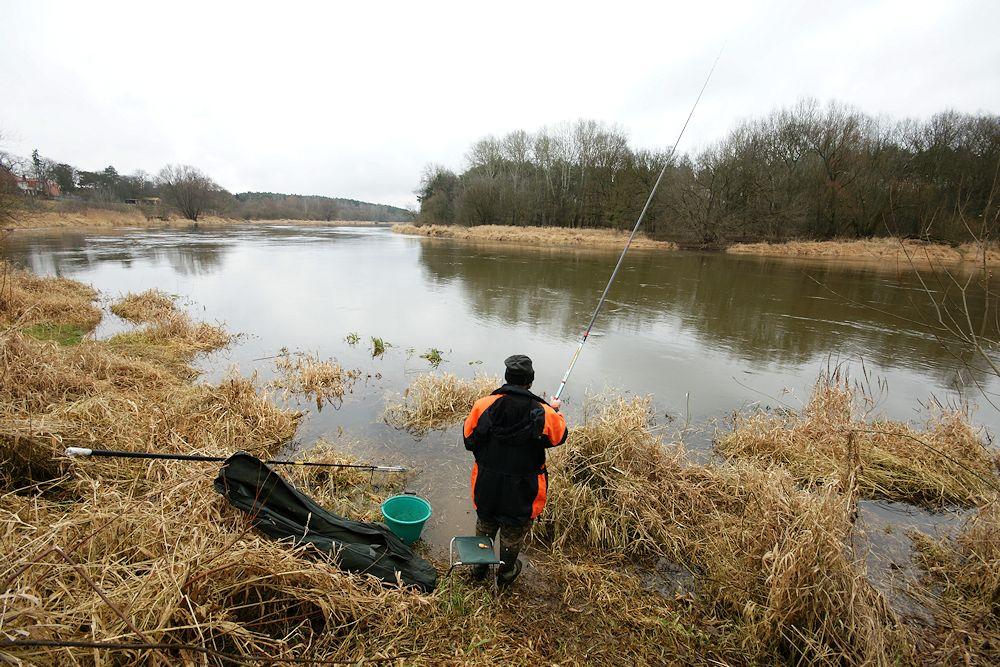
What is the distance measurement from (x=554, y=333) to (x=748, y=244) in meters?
28.4

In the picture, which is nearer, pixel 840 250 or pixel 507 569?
pixel 507 569

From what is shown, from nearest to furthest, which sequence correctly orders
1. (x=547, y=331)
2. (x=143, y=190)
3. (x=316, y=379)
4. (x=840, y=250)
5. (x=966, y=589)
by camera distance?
(x=966, y=589), (x=316, y=379), (x=547, y=331), (x=840, y=250), (x=143, y=190)

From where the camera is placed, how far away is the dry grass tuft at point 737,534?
2395mm

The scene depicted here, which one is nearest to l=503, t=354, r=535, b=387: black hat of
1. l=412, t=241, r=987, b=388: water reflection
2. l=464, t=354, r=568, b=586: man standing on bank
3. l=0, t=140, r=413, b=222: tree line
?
l=464, t=354, r=568, b=586: man standing on bank

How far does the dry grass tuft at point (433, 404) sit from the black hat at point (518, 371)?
8.85 feet

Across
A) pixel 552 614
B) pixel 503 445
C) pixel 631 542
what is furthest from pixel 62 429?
pixel 631 542

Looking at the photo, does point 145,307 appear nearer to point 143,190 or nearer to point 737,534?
point 737,534

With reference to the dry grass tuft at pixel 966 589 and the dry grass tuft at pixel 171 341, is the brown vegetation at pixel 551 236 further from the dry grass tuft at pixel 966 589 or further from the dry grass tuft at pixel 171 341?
the dry grass tuft at pixel 966 589

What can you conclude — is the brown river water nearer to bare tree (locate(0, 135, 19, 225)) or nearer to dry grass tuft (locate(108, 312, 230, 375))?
dry grass tuft (locate(108, 312, 230, 375))

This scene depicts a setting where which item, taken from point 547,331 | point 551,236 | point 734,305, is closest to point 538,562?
point 547,331

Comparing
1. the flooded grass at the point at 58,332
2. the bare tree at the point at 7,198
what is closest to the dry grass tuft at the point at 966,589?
the flooded grass at the point at 58,332

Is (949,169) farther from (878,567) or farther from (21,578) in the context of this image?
(21,578)

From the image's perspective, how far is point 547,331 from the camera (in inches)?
397

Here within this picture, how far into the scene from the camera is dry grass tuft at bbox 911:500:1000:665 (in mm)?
2461
